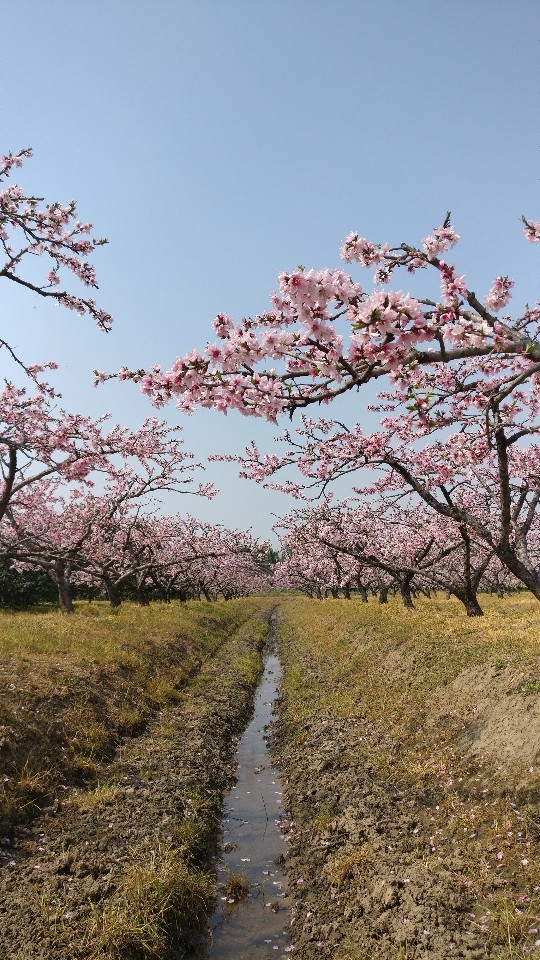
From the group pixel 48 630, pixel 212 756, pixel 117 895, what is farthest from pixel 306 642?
pixel 117 895

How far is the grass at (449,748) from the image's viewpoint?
5.73 metres

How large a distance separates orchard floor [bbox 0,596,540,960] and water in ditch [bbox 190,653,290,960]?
0.22 m

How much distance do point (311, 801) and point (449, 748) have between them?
2.58 meters

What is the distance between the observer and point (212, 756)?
11.8 m

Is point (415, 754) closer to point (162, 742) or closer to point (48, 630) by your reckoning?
point (162, 742)

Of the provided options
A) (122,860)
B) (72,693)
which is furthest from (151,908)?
(72,693)

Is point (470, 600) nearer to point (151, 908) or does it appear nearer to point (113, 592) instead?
point (151, 908)

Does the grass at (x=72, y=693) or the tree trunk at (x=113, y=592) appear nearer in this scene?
the grass at (x=72, y=693)

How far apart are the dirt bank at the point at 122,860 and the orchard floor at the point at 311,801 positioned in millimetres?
25

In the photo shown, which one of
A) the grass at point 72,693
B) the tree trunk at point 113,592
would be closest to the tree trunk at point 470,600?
the grass at point 72,693

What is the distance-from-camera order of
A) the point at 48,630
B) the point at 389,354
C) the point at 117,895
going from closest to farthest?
the point at 389,354 < the point at 117,895 < the point at 48,630

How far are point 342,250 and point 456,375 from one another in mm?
5214

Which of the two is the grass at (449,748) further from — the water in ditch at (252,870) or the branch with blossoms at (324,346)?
the branch with blossoms at (324,346)

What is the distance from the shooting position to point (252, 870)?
8023mm
